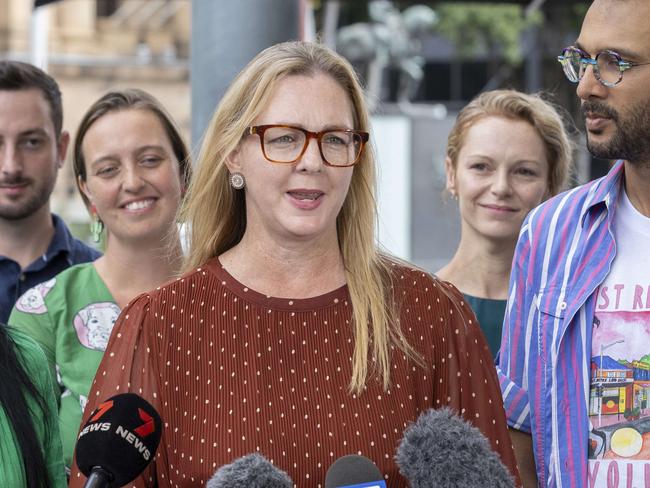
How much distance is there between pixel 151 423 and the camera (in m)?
2.39

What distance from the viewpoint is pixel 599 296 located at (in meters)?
3.06

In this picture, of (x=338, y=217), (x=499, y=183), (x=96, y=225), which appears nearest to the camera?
(x=338, y=217)

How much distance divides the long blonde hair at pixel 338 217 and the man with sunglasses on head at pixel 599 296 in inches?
18.2

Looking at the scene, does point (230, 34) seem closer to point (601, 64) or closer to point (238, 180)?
point (238, 180)

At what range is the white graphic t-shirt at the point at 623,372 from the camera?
2.96 meters

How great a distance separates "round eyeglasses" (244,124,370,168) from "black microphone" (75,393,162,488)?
850mm

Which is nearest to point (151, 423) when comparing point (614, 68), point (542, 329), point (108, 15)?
point (542, 329)

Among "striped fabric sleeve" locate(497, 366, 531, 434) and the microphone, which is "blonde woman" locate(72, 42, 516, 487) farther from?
the microphone

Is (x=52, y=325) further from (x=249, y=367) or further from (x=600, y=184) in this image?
(x=600, y=184)

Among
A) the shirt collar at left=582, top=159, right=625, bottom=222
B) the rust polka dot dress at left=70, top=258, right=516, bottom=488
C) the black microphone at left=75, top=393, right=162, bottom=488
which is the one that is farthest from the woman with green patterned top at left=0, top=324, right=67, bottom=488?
the shirt collar at left=582, top=159, right=625, bottom=222

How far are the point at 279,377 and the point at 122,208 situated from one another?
59.8 inches

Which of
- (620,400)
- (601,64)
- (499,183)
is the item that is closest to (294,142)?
(601,64)

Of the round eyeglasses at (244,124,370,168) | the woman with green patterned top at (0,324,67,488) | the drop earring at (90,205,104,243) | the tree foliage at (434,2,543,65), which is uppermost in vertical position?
the tree foliage at (434,2,543,65)

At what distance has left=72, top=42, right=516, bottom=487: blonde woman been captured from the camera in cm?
284
